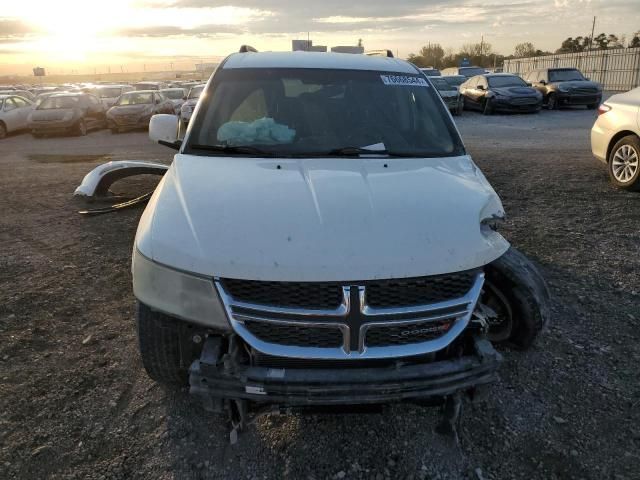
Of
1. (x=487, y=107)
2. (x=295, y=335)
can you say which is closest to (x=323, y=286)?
(x=295, y=335)

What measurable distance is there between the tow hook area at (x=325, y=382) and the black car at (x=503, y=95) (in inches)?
761

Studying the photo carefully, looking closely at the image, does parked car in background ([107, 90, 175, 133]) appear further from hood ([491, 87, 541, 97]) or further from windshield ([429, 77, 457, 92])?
hood ([491, 87, 541, 97])

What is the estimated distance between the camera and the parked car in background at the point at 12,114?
18781mm

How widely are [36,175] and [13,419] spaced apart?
887 cm

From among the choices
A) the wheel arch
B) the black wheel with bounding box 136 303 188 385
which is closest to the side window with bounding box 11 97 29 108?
the wheel arch

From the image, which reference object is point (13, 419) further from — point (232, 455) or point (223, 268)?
point (223, 268)

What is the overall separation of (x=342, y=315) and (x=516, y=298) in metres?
1.22

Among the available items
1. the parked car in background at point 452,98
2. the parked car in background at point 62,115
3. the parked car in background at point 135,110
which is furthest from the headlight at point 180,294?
the parked car in background at point 452,98

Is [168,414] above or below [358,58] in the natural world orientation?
below

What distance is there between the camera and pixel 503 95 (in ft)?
64.4

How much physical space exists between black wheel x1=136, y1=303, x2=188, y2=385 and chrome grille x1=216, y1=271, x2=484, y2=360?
0.42m

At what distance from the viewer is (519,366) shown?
334 centimetres

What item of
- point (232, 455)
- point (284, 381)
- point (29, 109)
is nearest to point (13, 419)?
point (232, 455)

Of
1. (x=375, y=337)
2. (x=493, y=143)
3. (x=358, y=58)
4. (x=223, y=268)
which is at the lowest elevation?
(x=493, y=143)
